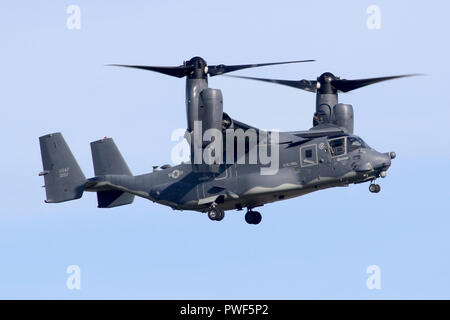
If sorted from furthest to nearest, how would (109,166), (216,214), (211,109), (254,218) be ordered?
(109,166), (254,218), (216,214), (211,109)

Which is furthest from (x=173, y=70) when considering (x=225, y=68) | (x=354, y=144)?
(x=354, y=144)

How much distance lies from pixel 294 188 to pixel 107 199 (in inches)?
319

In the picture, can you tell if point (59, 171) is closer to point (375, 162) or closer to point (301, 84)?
point (301, 84)

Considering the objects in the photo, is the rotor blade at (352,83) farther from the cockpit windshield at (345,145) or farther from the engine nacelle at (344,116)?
the cockpit windshield at (345,145)

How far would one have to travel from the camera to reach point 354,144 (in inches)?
1650

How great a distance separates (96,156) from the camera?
153 ft

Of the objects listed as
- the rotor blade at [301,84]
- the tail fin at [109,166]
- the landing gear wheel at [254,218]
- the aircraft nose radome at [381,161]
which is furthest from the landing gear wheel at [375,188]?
the tail fin at [109,166]

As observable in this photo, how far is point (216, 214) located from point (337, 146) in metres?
4.94

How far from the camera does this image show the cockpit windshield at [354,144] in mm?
41875
